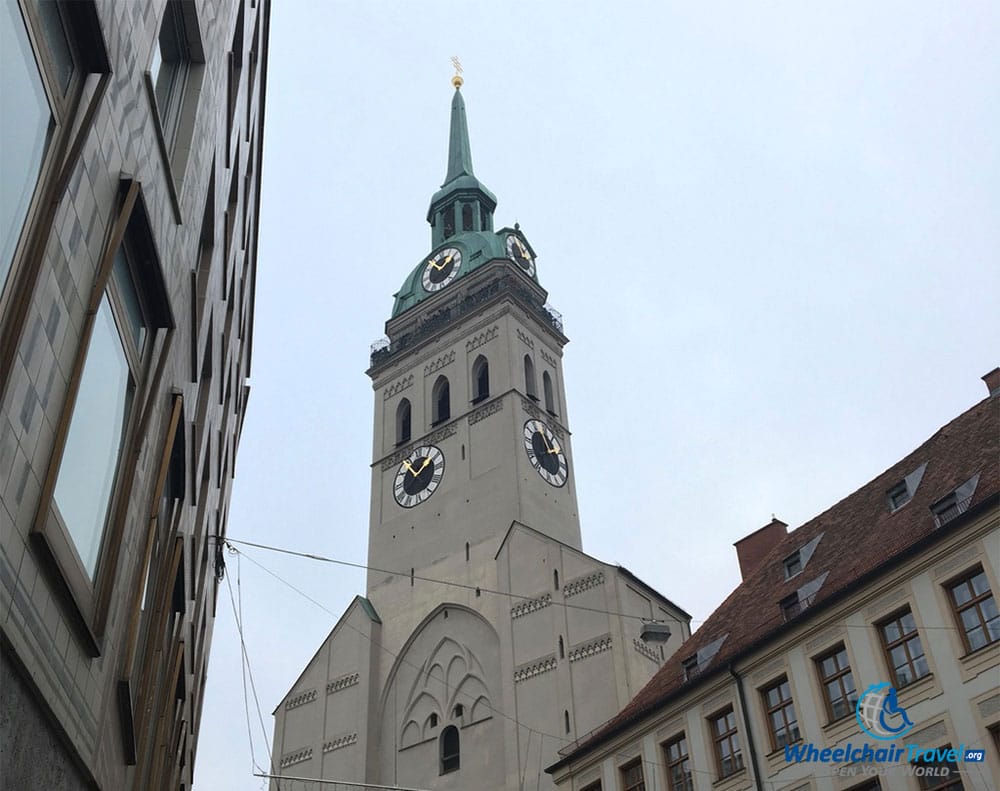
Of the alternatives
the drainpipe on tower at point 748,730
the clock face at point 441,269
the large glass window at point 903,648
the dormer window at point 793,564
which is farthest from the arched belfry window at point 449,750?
the clock face at point 441,269

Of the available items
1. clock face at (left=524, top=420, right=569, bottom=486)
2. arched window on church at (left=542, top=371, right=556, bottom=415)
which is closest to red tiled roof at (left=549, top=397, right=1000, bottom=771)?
clock face at (left=524, top=420, right=569, bottom=486)

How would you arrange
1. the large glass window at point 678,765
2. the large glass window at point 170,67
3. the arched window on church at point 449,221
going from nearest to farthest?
the large glass window at point 170,67 < the large glass window at point 678,765 < the arched window on church at point 449,221

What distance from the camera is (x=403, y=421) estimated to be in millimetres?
48188

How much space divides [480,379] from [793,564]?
940 inches

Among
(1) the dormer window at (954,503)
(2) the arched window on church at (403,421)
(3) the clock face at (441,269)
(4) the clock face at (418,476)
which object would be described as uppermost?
(3) the clock face at (441,269)

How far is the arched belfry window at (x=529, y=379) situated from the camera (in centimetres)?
4606

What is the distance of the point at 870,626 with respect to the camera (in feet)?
62.1

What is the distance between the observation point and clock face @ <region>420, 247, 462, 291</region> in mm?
52062

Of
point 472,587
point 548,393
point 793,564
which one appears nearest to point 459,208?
point 548,393

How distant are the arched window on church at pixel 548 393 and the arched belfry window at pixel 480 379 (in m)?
2.66

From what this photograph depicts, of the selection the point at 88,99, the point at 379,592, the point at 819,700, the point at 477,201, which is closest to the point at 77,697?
the point at 88,99

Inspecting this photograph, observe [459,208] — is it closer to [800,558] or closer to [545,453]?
[545,453]

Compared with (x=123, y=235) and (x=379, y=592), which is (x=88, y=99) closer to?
(x=123, y=235)

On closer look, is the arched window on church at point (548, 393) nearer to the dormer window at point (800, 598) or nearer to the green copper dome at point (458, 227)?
the green copper dome at point (458, 227)
